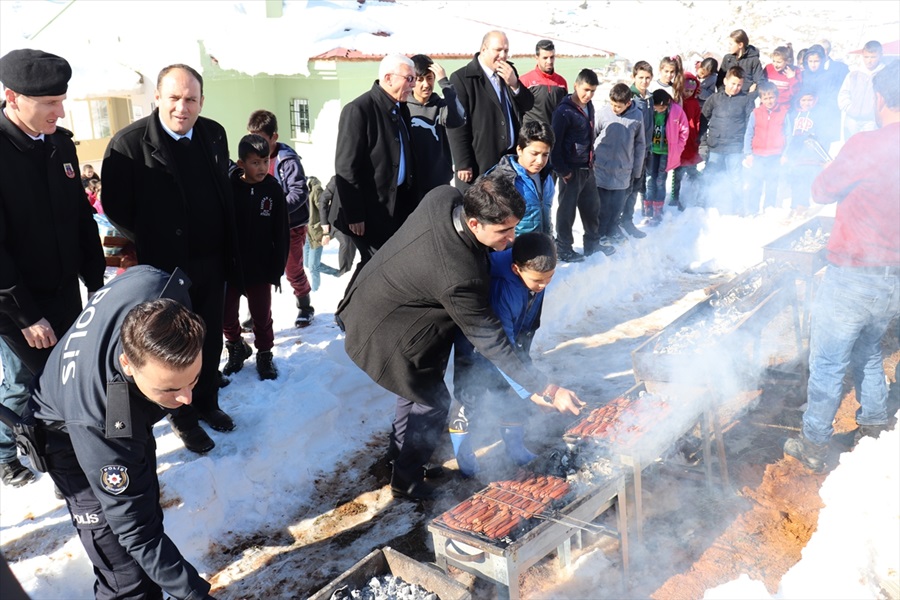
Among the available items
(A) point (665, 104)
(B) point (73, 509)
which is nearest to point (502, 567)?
(B) point (73, 509)

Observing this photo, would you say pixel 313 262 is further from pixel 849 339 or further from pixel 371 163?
pixel 849 339

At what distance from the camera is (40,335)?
11.8 ft

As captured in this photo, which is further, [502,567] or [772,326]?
[772,326]

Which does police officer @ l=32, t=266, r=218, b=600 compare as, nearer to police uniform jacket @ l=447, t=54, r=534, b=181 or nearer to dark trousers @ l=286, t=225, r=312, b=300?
dark trousers @ l=286, t=225, r=312, b=300

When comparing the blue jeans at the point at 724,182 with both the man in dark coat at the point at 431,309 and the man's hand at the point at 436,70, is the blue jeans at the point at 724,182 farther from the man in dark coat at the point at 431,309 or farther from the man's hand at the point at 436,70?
the man in dark coat at the point at 431,309

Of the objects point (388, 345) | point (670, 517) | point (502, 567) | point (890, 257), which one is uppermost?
point (890, 257)

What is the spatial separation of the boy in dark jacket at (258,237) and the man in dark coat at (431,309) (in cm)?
113

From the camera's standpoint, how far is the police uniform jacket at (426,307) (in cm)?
366

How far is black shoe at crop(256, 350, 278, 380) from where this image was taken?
5.34 metres

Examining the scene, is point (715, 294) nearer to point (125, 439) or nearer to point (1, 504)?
point (125, 439)

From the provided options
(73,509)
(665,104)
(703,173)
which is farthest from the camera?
(703,173)

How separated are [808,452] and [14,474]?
5.32 m

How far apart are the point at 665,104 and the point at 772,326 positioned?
396 cm

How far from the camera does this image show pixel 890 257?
4262 millimetres
